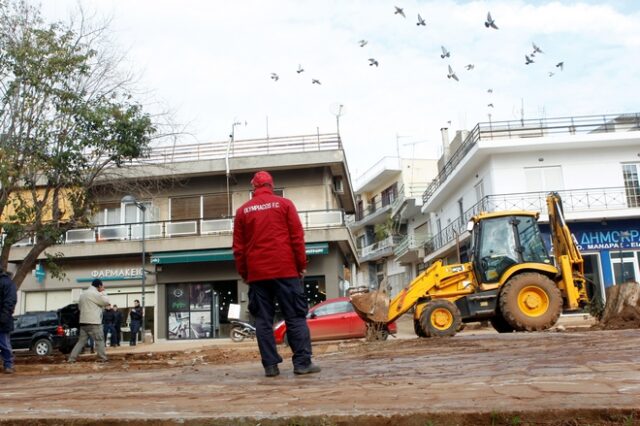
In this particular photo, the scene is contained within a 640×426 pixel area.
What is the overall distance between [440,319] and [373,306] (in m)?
1.37

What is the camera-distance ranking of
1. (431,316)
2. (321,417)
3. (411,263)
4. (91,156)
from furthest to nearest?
(411,263) < (91,156) < (431,316) < (321,417)

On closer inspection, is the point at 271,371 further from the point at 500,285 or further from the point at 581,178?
the point at 581,178

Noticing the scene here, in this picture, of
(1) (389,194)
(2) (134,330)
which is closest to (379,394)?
(2) (134,330)

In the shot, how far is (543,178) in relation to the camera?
27.3 meters

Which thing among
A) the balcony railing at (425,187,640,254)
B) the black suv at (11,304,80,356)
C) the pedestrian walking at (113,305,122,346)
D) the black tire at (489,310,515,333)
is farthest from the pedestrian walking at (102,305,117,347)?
the black tire at (489,310,515,333)

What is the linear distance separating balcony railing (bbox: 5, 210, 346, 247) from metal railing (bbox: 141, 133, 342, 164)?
2828 millimetres

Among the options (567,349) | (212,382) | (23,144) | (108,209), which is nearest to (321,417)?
(212,382)

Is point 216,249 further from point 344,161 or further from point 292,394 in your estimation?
point 292,394

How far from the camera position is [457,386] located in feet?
12.7

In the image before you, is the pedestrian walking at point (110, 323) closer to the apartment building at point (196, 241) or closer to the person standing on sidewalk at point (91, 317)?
the apartment building at point (196, 241)

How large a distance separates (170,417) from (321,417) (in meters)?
0.85

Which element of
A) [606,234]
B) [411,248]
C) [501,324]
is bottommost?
[501,324]

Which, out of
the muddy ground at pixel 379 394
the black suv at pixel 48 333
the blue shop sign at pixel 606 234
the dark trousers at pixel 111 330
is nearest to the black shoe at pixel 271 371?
the muddy ground at pixel 379 394

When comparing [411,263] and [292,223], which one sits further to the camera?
[411,263]
